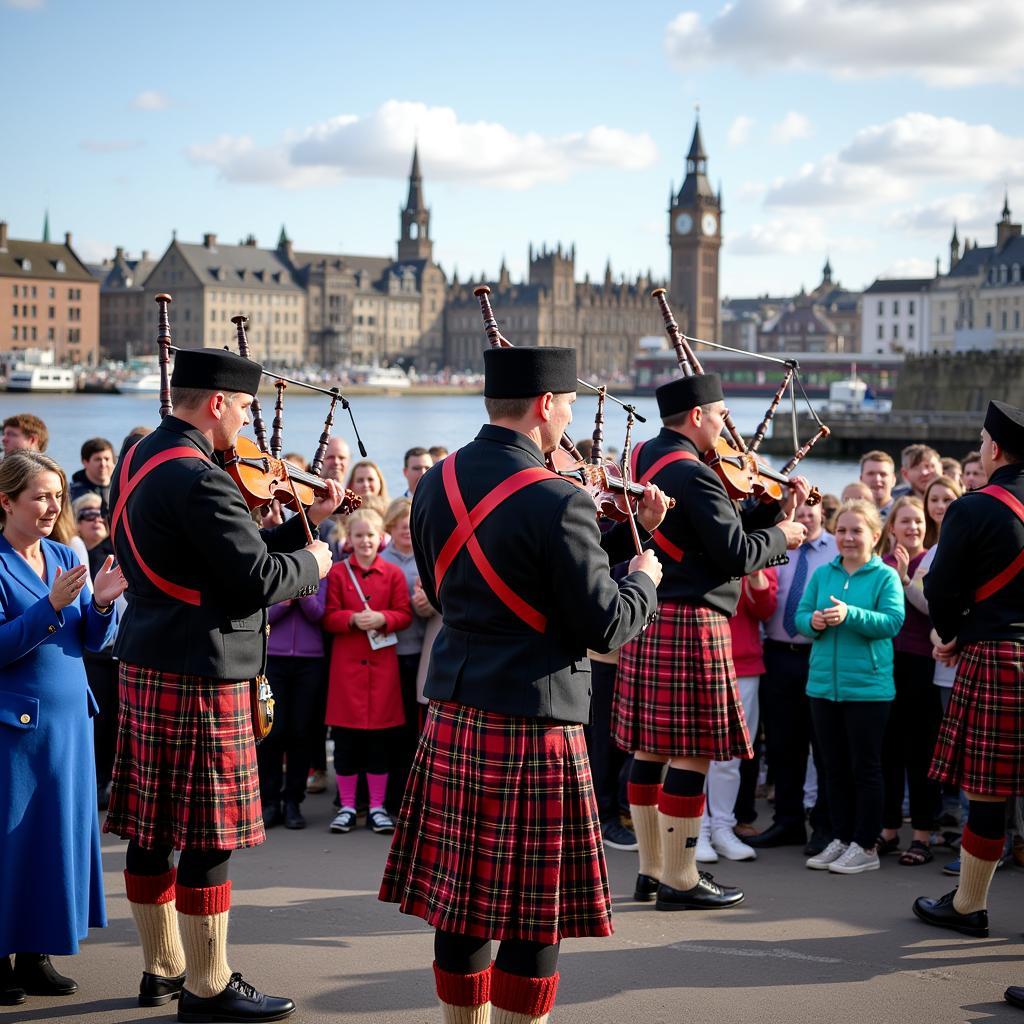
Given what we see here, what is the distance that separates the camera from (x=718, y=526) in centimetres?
519

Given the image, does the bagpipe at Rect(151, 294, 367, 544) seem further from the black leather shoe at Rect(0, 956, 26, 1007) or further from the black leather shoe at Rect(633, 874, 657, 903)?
the black leather shoe at Rect(633, 874, 657, 903)

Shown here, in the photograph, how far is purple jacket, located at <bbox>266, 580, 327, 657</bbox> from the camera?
7301mm

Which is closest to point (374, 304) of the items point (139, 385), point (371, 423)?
point (139, 385)

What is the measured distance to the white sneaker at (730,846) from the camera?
6.46 metres

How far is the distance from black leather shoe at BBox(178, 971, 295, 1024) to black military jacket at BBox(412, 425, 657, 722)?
1321 millimetres

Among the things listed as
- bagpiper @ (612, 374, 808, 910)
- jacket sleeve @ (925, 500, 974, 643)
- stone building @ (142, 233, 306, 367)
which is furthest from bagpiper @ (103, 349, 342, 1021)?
stone building @ (142, 233, 306, 367)

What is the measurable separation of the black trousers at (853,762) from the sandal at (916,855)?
0.21 m

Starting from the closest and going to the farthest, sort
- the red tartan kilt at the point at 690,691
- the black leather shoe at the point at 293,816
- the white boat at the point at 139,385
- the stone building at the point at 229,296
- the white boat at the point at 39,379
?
1. the red tartan kilt at the point at 690,691
2. the black leather shoe at the point at 293,816
3. the white boat at the point at 39,379
4. the white boat at the point at 139,385
5. the stone building at the point at 229,296

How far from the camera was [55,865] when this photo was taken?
4.46 m

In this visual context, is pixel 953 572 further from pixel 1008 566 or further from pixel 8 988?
pixel 8 988

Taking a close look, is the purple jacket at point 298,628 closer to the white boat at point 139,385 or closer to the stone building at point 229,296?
the white boat at point 139,385

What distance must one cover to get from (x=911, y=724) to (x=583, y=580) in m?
3.97

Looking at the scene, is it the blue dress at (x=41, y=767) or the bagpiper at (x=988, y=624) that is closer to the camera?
the blue dress at (x=41, y=767)

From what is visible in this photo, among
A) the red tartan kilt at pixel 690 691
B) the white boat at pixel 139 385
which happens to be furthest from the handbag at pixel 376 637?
the white boat at pixel 139 385
